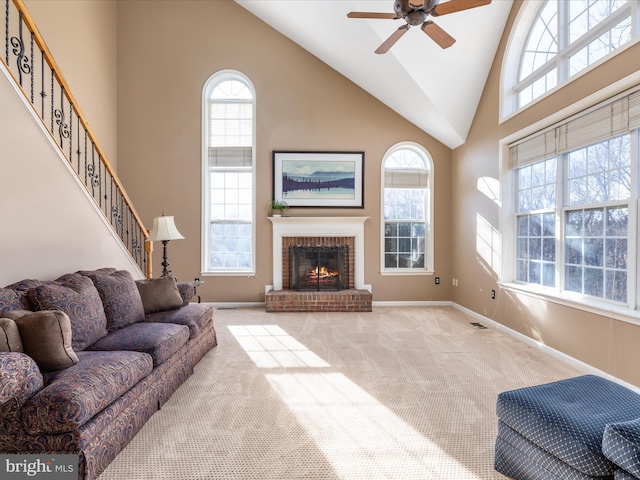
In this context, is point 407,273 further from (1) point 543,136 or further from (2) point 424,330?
(1) point 543,136

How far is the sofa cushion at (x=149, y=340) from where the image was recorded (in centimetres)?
229

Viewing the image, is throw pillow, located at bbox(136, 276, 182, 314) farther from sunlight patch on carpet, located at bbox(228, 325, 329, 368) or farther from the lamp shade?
sunlight patch on carpet, located at bbox(228, 325, 329, 368)

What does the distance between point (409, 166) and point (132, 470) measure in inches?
211

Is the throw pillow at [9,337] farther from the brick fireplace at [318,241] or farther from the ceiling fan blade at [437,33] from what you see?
the brick fireplace at [318,241]

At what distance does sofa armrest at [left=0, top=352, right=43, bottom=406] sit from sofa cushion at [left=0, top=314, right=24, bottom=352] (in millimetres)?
193

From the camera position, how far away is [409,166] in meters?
5.77

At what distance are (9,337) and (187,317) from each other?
4.49 feet

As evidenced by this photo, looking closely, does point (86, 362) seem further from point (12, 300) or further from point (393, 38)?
point (393, 38)

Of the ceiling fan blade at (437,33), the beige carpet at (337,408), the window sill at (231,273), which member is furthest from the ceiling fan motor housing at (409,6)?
the window sill at (231,273)

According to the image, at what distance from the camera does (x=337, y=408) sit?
2.35 meters

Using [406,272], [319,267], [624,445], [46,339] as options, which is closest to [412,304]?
[406,272]

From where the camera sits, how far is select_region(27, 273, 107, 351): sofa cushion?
2.19 meters

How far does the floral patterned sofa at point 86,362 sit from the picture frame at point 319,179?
303cm

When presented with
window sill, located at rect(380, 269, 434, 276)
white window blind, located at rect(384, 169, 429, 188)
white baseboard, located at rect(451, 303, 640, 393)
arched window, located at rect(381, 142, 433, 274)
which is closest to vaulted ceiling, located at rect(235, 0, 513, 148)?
arched window, located at rect(381, 142, 433, 274)
